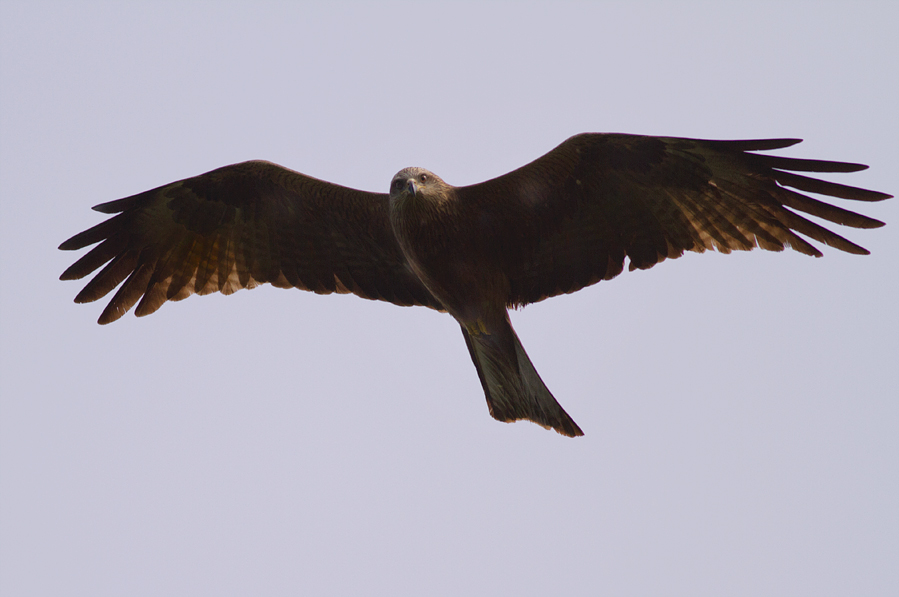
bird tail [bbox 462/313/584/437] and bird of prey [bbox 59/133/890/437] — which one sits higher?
bird of prey [bbox 59/133/890/437]

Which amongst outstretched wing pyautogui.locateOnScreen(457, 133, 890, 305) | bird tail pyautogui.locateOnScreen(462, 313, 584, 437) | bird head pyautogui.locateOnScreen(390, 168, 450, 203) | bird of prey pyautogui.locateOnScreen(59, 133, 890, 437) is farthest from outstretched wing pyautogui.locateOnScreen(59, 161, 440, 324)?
outstretched wing pyautogui.locateOnScreen(457, 133, 890, 305)

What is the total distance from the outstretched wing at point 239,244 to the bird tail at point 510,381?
56 centimetres

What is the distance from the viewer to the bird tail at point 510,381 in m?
6.19

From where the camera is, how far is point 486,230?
6125mm

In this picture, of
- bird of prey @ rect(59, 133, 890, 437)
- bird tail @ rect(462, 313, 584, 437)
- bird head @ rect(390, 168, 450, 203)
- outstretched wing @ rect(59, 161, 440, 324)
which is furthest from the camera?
outstretched wing @ rect(59, 161, 440, 324)

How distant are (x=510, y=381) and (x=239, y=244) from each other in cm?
238

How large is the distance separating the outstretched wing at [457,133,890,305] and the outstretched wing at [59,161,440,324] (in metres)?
0.93

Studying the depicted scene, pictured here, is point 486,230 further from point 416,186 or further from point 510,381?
point 510,381

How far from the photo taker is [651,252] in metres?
6.11

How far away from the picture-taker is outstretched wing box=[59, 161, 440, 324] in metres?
6.46

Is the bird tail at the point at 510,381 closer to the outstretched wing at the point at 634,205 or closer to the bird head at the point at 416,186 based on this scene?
the outstretched wing at the point at 634,205

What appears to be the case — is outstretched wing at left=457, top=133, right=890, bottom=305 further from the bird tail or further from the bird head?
the bird tail

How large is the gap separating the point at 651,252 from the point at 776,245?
2.71 feet

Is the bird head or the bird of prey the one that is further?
the bird of prey
